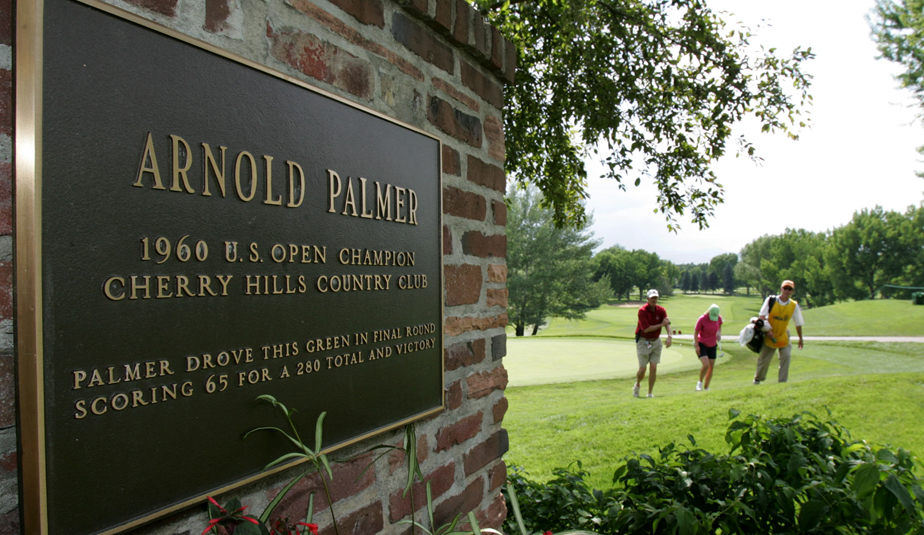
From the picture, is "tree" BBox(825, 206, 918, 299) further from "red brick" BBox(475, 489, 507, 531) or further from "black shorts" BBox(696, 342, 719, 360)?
"red brick" BBox(475, 489, 507, 531)

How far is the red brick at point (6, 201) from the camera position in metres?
0.83

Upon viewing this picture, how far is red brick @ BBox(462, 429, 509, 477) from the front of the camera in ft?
6.57

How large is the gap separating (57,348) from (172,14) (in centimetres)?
73

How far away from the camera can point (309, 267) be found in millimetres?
1312

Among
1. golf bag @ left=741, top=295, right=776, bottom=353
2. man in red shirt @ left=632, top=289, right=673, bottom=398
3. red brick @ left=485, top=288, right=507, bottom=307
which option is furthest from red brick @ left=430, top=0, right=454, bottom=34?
golf bag @ left=741, top=295, right=776, bottom=353

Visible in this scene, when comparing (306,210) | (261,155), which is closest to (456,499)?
(306,210)

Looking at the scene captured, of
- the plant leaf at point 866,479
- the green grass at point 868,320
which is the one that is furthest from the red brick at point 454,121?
the green grass at point 868,320

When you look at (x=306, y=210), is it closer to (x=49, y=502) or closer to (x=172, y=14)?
(x=172, y=14)

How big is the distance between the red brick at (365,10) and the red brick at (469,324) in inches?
42.3

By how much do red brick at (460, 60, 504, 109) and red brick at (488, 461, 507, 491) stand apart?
1659 millimetres

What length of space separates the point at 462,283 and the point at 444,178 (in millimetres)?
425

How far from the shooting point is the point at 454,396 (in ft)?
6.35

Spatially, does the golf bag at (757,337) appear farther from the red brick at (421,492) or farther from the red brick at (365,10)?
the red brick at (365,10)

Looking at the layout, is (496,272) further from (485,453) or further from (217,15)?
(217,15)
